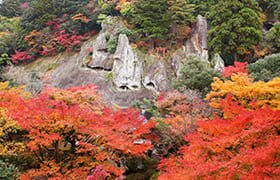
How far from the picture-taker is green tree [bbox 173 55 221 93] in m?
12.1

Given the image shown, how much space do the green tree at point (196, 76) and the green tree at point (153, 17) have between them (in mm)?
7585

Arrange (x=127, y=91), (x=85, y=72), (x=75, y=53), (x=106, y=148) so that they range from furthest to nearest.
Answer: (x=75, y=53)
(x=85, y=72)
(x=127, y=91)
(x=106, y=148)

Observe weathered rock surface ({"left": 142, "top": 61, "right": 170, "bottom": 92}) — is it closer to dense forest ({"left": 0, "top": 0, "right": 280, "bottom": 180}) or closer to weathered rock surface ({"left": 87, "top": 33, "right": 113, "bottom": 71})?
dense forest ({"left": 0, "top": 0, "right": 280, "bottom": 180})

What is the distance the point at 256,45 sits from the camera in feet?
55.3

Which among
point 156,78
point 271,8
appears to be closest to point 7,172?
point 156,78

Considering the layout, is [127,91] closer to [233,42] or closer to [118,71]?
[118,71]

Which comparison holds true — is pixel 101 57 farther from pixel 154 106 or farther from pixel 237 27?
pixel 237 27

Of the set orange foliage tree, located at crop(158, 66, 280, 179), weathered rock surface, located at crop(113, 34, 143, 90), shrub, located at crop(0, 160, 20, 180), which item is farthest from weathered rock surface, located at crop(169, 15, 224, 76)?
shrub, located at crop(0, 160, 20, 180)

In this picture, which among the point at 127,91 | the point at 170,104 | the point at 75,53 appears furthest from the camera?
the point at 75,53

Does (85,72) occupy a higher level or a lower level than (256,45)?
lower

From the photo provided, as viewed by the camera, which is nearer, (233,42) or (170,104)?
(170,104)

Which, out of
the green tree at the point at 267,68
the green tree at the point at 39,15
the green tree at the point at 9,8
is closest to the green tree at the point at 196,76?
the green tree at the point at 267,68

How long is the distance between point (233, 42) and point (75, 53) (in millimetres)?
18699

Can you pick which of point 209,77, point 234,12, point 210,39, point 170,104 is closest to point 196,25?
point 210,39
